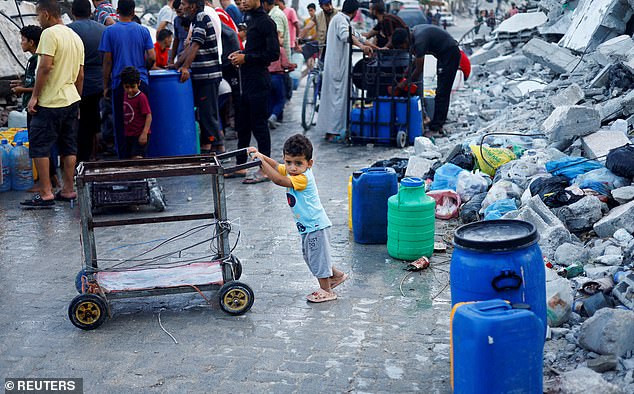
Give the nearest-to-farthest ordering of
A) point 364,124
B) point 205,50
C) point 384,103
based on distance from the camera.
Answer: point 205,50
point 384,103
point 364,124

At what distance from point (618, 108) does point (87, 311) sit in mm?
6217

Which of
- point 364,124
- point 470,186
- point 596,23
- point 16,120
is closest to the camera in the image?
point 470,186

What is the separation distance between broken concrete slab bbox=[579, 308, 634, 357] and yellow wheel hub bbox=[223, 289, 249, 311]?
2.21 m

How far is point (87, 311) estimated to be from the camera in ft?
16.4

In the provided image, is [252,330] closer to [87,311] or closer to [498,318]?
[87,311]

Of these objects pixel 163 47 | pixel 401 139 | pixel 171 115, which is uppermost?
pixel 163 47

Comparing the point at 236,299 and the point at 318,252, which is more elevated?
the point at 318,252

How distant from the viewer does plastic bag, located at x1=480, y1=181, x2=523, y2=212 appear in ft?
23.2

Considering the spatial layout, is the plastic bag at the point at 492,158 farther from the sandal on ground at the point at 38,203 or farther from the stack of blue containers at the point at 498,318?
the sandal on ground at the point at 38,203

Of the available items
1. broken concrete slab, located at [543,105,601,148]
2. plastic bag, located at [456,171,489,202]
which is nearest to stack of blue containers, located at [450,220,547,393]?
plastic bag, located at [456,171,489,202]

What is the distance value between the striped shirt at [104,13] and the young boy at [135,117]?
172 centimetres

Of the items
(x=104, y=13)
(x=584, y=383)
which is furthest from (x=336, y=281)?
(x=104, y=13)

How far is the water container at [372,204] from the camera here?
6.75 meters

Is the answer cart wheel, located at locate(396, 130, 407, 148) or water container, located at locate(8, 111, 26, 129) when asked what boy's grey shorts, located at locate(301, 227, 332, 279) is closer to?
cart wheel, located at locate(396, 130, 407, 148)
